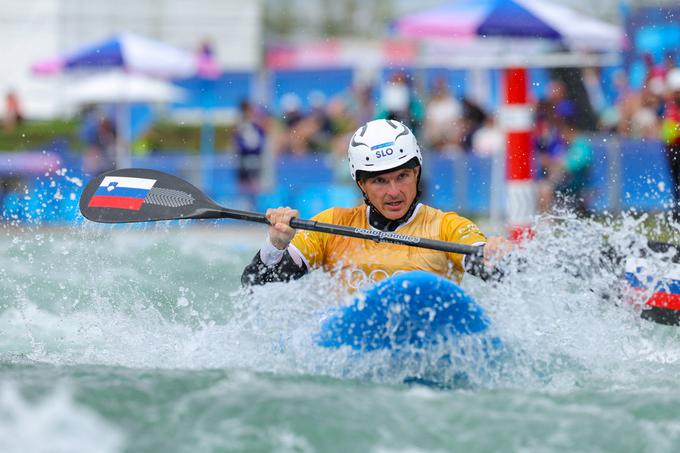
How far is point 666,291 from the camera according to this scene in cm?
641

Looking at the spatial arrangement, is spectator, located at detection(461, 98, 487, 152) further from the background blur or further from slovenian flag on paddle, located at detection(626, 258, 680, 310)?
slovenian flag on paddle, located at detection(626, 258, 680, 310)

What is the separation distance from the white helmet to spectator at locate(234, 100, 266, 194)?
898 cm

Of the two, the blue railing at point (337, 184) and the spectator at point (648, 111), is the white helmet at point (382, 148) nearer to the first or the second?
the blue railing at point (337, 184)

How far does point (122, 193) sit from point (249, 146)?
835cm

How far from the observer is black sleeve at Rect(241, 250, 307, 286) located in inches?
220

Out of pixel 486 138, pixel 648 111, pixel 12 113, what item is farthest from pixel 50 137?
pixel 648 111

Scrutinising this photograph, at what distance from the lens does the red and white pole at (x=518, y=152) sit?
9188mm

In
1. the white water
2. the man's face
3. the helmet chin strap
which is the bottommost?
the white water

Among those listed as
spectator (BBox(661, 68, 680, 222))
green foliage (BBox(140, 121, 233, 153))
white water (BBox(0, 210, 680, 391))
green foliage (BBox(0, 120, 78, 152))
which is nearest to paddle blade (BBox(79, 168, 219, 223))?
white water (BBox(0, 210, 680, 391))

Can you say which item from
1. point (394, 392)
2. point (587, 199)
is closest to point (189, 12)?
point (587, 199)

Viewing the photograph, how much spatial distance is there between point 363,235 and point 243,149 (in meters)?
9.46

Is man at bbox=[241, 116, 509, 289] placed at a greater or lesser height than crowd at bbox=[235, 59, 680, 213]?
lesser

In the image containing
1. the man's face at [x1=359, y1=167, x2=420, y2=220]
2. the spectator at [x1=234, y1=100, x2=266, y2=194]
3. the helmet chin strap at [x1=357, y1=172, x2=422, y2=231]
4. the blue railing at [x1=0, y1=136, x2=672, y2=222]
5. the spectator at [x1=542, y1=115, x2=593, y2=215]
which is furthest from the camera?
the spectator at [x1=234, y1=100, x2=266, y2=194]

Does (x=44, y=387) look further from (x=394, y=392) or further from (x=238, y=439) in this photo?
(x=394, y=392)
